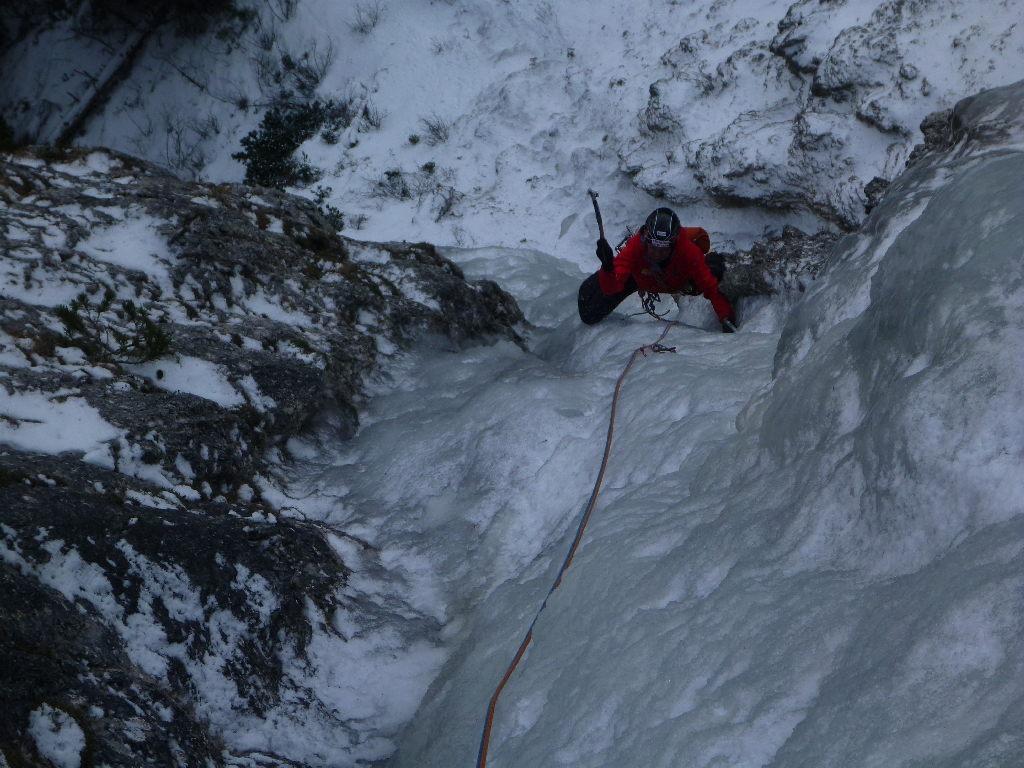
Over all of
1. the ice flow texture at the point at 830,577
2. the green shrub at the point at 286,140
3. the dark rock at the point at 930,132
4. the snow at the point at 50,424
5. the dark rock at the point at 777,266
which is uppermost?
the green shrub at the point at 286,140

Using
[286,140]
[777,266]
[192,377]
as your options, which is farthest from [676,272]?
[286,140]

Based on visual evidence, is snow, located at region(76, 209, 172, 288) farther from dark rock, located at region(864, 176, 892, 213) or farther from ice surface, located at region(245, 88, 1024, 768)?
dark rock, located at region(864, 176, 892, 213)

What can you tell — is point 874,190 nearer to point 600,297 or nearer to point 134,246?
point 600,297

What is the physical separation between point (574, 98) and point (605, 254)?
5.28 m

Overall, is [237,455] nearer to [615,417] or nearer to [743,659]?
[615,417]

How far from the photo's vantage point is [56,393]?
339 centimetres

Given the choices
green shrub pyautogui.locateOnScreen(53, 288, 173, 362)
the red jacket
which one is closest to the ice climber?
the red jacket

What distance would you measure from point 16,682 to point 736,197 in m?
7.70

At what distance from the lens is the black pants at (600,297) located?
19.7 ft

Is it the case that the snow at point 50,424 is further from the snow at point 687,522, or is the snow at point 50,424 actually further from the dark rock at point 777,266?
the dark rock at point 777,266

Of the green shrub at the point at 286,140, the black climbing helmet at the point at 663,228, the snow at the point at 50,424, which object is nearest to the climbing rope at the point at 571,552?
the black climbing helmet at the point at 663,228

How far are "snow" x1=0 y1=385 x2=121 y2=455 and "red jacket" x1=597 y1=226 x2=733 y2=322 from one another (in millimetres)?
3720

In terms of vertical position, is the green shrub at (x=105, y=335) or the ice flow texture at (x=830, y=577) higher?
the green shrub at (x=105, y=335)

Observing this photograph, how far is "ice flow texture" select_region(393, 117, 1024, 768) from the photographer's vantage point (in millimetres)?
1752
